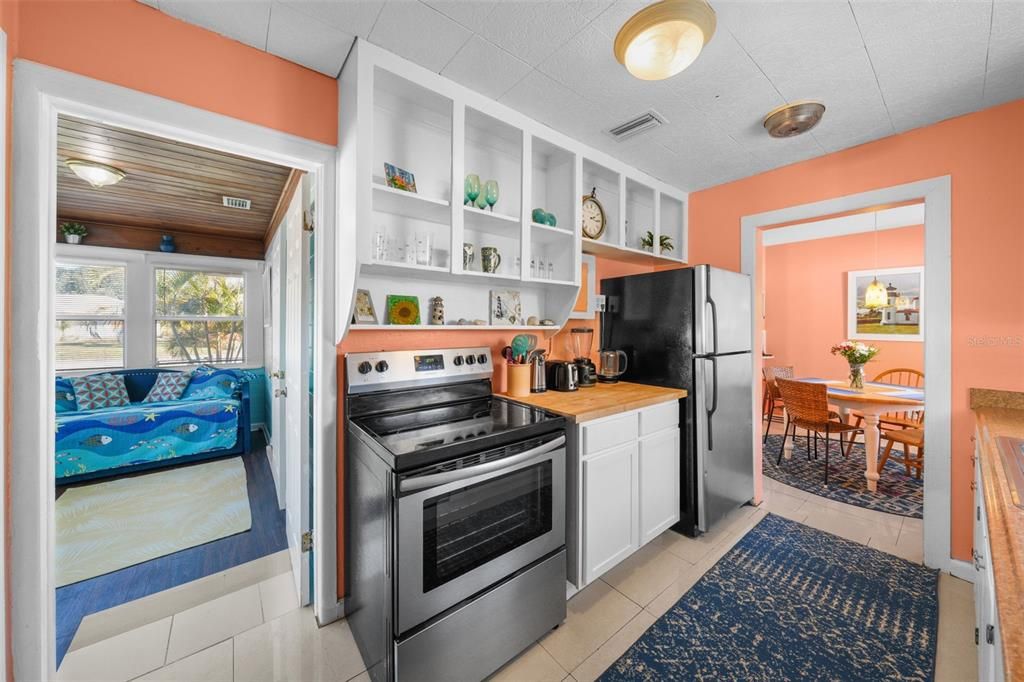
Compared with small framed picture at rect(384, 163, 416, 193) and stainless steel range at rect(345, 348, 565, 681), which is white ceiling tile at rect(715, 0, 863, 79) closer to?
small framed picture at rect(384, 163, 416, 193)

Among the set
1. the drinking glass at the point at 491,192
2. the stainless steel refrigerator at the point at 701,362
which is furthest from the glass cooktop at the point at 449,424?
the stainless steel refrigerator at the point at 701,362

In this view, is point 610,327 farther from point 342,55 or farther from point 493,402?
point 342,55

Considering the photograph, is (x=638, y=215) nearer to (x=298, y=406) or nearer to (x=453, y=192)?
(x=453, y=192)

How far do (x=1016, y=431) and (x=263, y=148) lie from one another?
3.39 m

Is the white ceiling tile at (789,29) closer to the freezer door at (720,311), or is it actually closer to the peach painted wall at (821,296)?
the freezer door at (720,311)

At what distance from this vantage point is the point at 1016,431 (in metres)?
1.67

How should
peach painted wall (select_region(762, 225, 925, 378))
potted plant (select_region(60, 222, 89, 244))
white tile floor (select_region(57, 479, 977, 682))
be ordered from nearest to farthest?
1. white tile floor (select_region(57, 479, 977, 682))
2. potted plant (select_region(60, 222, 89, 244))
3. peach painted wall (select_region(762, 225, 925, 378))

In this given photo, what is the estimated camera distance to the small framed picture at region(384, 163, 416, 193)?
5.92ft

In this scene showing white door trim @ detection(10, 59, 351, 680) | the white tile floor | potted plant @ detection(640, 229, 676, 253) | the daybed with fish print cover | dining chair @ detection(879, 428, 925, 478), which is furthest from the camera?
the daybed with fish print cover

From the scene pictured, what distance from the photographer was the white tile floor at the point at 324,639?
157cm

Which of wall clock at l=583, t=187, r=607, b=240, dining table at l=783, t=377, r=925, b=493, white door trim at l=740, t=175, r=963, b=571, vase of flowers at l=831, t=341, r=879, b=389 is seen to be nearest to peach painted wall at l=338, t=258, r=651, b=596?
wall clock at l=583, t=187, r=607, b=240

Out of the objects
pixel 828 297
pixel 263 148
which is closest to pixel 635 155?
pixel 263 148

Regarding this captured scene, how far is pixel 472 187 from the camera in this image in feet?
6.63

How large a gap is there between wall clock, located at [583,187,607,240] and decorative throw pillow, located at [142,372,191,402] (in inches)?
176
